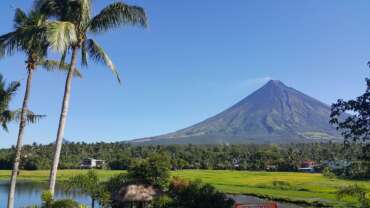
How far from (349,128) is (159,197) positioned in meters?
18.6

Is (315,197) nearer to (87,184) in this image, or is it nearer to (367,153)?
(87,184)

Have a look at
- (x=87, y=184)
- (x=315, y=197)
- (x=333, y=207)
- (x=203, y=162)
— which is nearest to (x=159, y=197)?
(x=87, y=184)

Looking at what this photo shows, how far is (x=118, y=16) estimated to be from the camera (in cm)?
1428

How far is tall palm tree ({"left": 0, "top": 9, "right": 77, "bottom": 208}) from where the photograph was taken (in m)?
13.6

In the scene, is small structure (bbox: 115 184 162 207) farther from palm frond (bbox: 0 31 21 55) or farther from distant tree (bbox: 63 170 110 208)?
palm frond (bbox: 0 31 21 55)

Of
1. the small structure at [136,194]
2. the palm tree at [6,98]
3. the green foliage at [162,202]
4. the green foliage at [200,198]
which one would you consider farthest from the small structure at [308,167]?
the palm tree at [6,98]

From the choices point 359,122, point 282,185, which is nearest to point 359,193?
point 359,122

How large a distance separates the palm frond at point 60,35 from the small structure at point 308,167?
93.4m

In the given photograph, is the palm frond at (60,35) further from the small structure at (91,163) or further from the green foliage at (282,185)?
the small structure at (91,163)

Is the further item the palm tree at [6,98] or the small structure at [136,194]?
the small structure at [136,194]

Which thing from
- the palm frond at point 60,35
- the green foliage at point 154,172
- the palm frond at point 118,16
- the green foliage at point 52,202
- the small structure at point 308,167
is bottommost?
the green foliage at point 52,202

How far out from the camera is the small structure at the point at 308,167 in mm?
103188

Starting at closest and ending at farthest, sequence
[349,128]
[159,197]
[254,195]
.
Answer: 1. [349,128]
2. [159,197]
3. [254,195]

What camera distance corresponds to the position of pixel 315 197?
168ft
